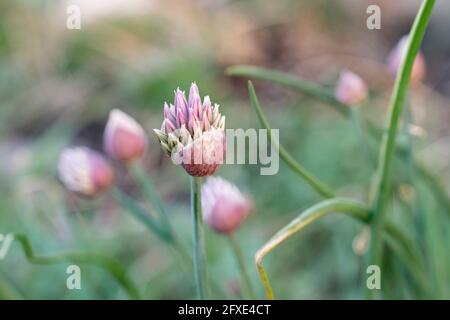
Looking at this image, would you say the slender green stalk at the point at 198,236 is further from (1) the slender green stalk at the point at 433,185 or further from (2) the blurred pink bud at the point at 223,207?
(1) the slender green stalk at the point at 433,185

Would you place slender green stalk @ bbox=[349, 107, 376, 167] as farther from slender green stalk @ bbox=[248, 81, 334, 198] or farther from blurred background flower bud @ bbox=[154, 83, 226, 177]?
blurred background flower bud @ bbox=[154, 83, 226, 177]

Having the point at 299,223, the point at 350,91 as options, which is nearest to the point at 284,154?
the point at 299,223

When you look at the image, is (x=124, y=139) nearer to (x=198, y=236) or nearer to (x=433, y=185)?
(x=198, y=236)

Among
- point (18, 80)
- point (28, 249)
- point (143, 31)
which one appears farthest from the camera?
point (143, 31)

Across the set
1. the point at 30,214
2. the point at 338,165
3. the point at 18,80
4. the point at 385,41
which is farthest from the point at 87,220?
the point at 385,41

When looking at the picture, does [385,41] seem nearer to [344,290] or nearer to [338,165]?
[338,165]
